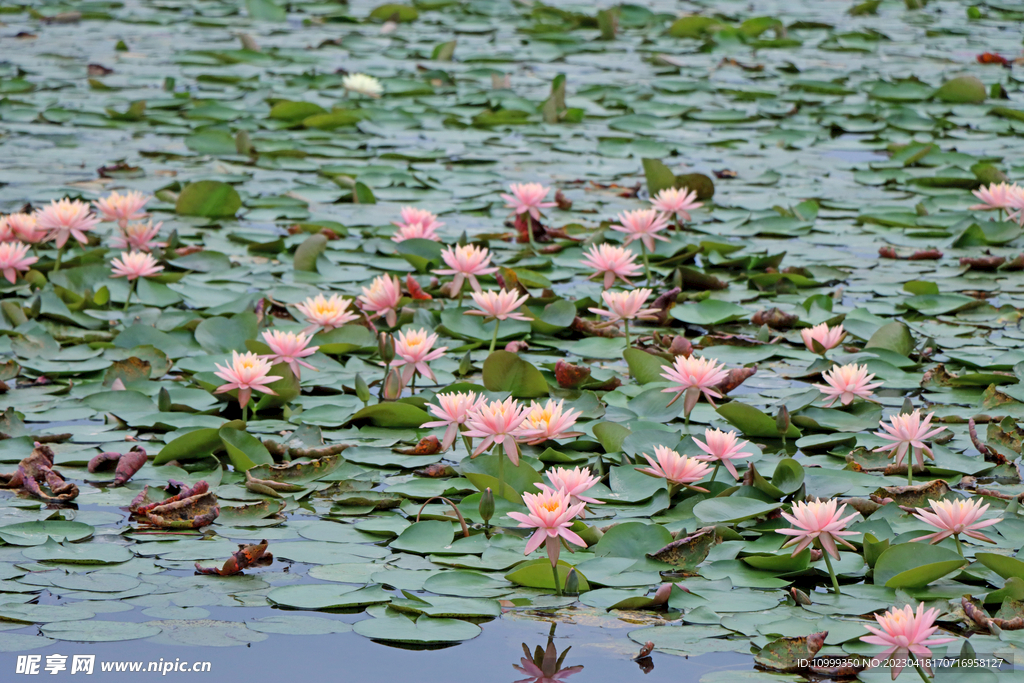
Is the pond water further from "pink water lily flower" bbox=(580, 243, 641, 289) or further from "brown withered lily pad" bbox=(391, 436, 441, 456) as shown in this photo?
"pink water lily flower" bbox=(580, 243, 641, 289)

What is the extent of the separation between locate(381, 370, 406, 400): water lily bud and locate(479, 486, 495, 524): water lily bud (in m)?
0.61

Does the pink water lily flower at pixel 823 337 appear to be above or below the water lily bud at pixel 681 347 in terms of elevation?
above

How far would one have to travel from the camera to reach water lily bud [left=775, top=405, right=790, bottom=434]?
2.45m

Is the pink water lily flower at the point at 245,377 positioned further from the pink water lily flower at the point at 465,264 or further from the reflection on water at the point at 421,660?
the reflection on water at the point at 421,660

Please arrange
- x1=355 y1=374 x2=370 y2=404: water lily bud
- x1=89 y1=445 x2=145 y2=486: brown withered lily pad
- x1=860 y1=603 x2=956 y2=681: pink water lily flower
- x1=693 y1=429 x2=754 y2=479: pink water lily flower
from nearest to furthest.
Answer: x1=860 y1=603 x2=956 y2=681: pink water lily flower → x1=693 y1=429 x2=754 y2=479: pink water lily flower → x1=89 y1=445 x2=145 y2=486: brown withered lily pad → x1=355 y1=374 x2=370 y2=404: water lily bud

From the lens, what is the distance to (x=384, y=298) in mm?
2986

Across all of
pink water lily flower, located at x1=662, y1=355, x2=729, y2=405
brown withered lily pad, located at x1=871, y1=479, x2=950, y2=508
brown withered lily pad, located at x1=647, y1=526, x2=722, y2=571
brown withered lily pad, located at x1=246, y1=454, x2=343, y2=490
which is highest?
pink water lily flower, located at x1=662, y1=355, x2=729, y2=405

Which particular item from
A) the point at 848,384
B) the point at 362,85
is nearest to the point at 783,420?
the point at 848,384

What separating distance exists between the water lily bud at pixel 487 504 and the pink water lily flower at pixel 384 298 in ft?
3.37

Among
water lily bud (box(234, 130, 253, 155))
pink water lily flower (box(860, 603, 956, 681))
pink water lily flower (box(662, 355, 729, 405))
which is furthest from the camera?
water lily bud (box(234, 130, 253, 155))

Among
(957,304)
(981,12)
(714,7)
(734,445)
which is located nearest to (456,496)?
(734,445)

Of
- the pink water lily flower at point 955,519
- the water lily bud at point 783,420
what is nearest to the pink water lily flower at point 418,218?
the water lily bud at point 783,420

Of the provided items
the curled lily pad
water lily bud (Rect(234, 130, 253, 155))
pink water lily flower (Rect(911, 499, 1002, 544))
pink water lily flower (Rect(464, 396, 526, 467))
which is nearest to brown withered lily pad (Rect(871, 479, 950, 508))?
pink water lily flower (Rect(911, 499, 1002, 544))

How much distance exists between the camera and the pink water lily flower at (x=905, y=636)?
1587 mm
